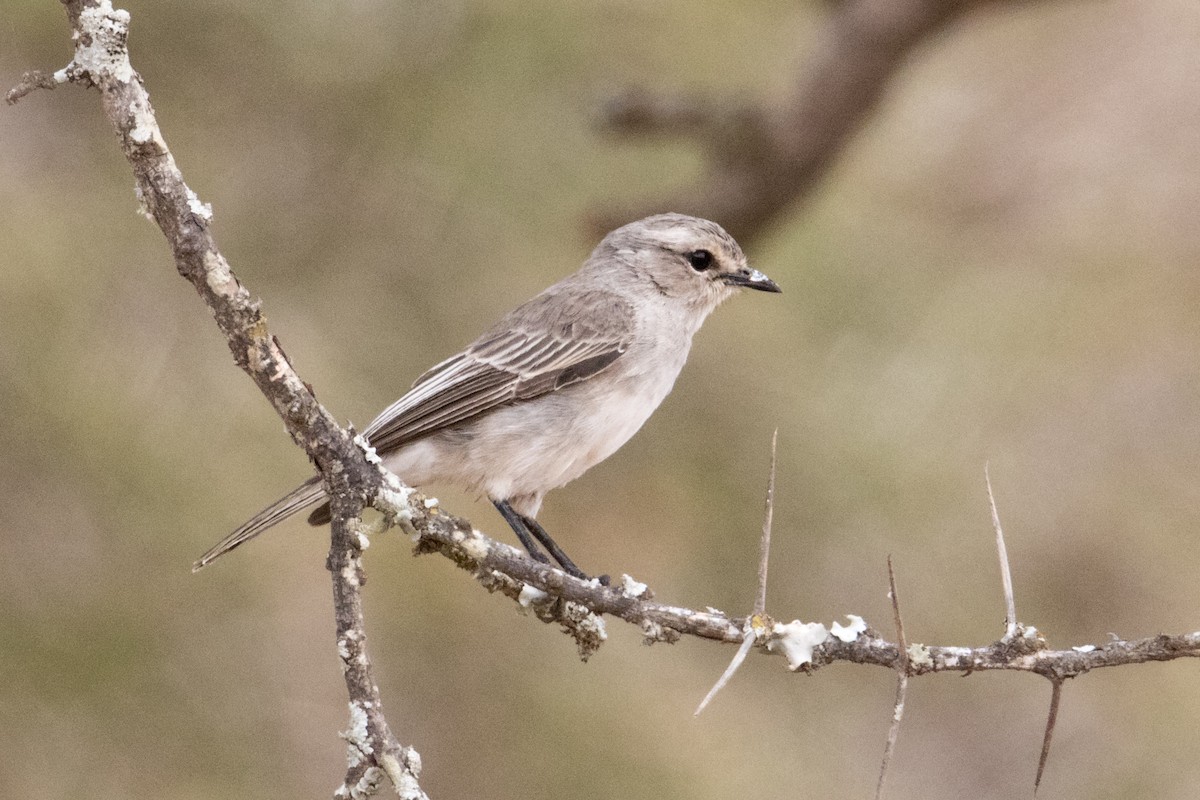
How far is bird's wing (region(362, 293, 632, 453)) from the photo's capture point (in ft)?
14.0

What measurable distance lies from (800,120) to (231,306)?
3.15m

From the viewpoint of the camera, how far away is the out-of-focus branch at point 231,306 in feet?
7.91

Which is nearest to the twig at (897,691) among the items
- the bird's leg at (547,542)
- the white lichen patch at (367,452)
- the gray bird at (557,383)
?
the white lichen patch at (367,452)

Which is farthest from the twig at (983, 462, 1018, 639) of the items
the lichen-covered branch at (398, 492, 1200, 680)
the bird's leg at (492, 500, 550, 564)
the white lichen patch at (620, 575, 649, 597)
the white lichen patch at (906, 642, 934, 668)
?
the bird's leg at (492, 500, 550, 564)

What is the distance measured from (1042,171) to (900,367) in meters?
1.08

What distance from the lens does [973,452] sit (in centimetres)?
467

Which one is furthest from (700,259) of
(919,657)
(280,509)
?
(919,657)

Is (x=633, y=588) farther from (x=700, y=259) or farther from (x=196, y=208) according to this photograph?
(x=700, y=259)

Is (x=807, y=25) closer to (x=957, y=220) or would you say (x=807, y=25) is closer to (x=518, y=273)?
(x=957, y=220)

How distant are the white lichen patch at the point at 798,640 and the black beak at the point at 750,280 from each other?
2141 mm

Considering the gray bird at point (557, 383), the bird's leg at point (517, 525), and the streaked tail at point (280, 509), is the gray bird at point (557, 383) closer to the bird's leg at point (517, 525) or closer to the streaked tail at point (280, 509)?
the bird's leg at point (517, 525)

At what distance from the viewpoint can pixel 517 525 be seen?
4.38 metres

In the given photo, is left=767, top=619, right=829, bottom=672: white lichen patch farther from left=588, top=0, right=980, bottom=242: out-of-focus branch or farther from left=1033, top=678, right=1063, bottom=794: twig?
left=588, top=0, right=980, bottom=242: out-of-focus branch

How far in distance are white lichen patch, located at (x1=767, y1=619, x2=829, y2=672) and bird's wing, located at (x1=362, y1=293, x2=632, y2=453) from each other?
5.80ft
